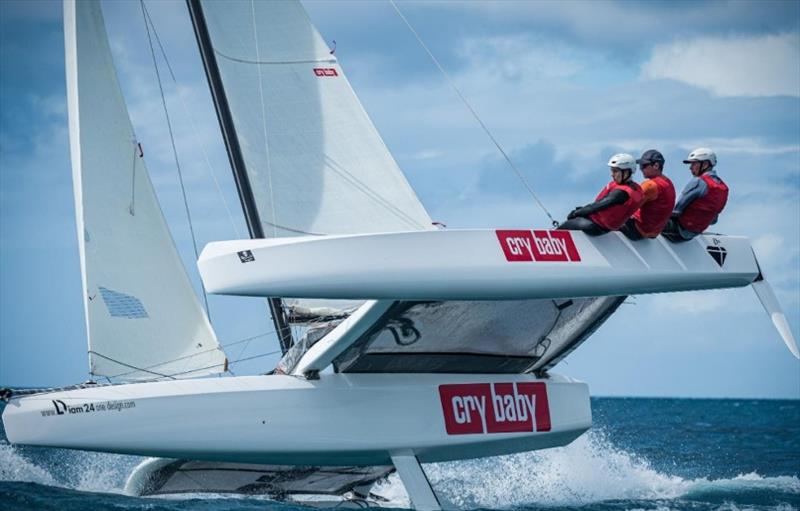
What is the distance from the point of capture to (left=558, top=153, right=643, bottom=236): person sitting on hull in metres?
6.35

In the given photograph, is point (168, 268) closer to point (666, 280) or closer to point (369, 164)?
point (369, 164)

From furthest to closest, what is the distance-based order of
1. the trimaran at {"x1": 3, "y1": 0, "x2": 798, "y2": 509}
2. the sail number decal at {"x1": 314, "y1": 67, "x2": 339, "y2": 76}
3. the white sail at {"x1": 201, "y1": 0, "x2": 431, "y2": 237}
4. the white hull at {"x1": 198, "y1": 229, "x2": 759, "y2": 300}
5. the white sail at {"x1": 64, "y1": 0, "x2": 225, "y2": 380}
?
the sail number decal at {"x1": 314, "y1": 67, "x2": 339, "y2": 76}
the white sail at {"x1": 201, "y1": 0, "x2": 431, "y2": 237}
the white sail at {"x1": 64, "y1": 0, "x2": 225, "y2": 380}
the trimaran at {"x1": 3, "y1": 0, "x2": 798, "y2": 509}
the white hull at {"x1": 198, "y1": 229, "x2": 759, "y2": 300}

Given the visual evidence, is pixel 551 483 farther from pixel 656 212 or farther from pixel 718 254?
pixel 656 212

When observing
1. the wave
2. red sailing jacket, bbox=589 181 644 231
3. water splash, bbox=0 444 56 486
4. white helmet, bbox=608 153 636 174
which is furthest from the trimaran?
water splash, bbox=0 444 56 486

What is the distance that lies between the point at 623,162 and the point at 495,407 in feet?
6.57

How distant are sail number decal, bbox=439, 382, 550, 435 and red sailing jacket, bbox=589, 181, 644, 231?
1.60 metres

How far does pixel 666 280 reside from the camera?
6.59 m

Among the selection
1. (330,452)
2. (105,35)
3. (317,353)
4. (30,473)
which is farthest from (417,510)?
(105,35)

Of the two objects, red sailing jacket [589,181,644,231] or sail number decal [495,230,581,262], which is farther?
red sailing jacket [589,181,644,231]

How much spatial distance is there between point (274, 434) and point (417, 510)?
105 cm

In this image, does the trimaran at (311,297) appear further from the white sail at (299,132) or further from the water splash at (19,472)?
the water splash at (19,472)

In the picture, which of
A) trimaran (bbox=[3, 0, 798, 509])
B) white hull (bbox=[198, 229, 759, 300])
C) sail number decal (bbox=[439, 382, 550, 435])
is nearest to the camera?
white hull (bbox=[198, 229, 759, 300])

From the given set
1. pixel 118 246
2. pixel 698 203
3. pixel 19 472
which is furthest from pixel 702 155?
pixel 19 472

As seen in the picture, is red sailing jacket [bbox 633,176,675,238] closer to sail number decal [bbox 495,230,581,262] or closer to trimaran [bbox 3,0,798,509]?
trimaran [bbox 3,0,798,509]
